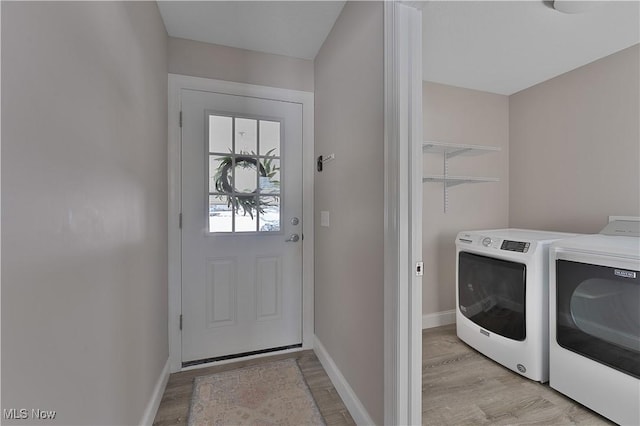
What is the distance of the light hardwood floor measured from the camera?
1549 millimetres

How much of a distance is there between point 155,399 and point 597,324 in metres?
2.56

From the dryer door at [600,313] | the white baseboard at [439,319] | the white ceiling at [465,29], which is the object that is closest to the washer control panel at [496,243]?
the dryer door at [600,313]

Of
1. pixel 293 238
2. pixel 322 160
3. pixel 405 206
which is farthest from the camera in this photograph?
pixel 293 238

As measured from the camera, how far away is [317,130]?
216 cm

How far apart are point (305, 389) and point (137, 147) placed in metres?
1.71

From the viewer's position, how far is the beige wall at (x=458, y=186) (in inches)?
105

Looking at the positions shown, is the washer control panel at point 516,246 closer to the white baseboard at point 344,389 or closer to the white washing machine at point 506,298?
the white washing machine at point 506,298

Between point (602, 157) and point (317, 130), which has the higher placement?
point (317, 130)

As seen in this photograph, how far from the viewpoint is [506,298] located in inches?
78.5

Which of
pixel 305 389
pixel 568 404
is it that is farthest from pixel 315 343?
pixel 568 404

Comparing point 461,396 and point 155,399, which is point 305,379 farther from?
point 461,396

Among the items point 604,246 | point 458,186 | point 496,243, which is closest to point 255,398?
point 496,243

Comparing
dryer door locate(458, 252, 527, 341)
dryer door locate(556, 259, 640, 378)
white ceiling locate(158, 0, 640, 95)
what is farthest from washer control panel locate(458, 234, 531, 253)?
white ceiling locate(158, 0, 640, 95)

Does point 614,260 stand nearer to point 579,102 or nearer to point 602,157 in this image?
point 602,157
